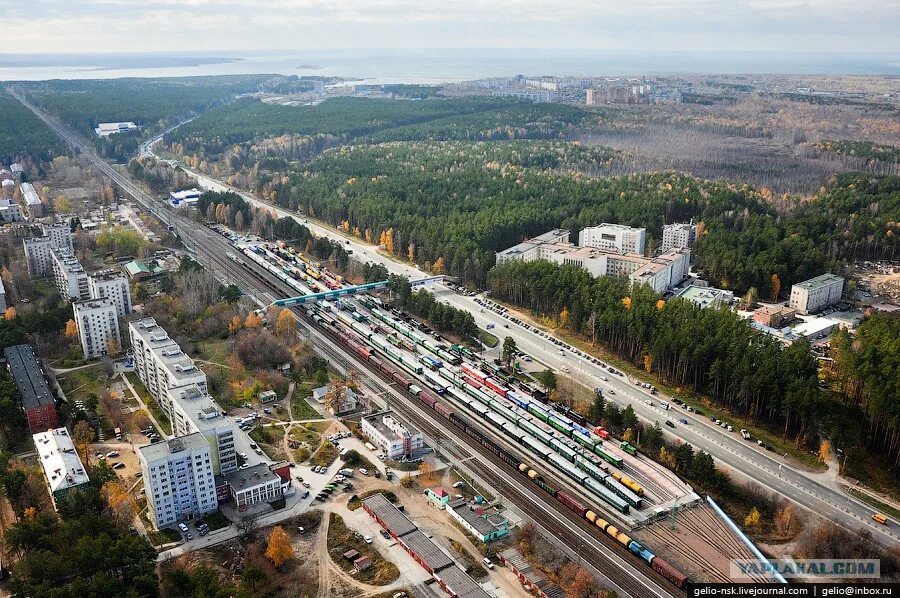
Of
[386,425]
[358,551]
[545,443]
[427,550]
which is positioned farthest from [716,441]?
[358,551]

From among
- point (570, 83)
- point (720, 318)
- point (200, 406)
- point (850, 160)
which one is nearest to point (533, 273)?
point (720, 318)

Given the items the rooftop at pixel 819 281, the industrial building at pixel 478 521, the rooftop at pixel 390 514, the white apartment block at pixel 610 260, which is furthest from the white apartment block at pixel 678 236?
the rooftop at pixel 390 514

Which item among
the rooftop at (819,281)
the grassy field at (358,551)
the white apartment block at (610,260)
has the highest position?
the white apartment block at (610,260)

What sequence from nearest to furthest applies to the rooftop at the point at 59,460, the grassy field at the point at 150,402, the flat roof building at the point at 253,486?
the rooftop at the point at 59,460 → the flat roof building at the point at 253,486 → the grassy field at the point at 150,402

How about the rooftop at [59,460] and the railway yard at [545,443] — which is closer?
the railway yard at [545,443]

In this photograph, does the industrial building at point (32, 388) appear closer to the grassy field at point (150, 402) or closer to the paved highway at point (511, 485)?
the grassy field at point (150, 402)

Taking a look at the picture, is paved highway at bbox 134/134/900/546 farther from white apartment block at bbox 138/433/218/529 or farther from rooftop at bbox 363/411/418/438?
white apartment block at bbox 138/433/218/529

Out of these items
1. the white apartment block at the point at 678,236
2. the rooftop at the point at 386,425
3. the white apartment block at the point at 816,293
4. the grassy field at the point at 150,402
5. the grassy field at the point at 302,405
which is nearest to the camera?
the rooftop at the point at 386,425
